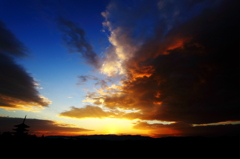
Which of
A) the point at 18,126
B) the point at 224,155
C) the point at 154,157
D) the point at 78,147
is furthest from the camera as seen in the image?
the point at 18,126

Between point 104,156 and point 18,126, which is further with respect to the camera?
point 18,126

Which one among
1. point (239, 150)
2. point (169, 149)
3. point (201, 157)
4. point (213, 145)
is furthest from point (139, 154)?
point (239, 150)

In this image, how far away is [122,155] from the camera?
2034 cm

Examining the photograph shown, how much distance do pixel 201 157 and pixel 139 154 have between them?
378 inches

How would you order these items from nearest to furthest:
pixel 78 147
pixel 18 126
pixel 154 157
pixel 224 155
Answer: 1. pixel 224 155
2. pixel 154 157
3. pixel 78 147
4. pixel 18 126

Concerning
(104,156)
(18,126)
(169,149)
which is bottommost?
(104,156)

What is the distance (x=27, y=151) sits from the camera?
2006 cm

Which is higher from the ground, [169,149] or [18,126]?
[18,126]

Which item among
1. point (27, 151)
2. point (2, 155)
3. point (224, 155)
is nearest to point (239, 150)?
point (224, 155)

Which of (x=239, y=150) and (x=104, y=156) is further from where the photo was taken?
(x=104, y=156)

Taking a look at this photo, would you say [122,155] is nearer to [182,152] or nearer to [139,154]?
[139,154]

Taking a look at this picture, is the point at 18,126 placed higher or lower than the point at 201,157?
higher

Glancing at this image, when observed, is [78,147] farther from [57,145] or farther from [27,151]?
[27,151]

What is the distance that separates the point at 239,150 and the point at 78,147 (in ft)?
89.6
